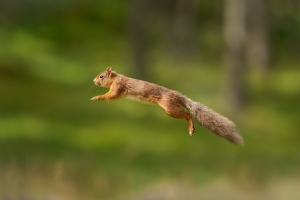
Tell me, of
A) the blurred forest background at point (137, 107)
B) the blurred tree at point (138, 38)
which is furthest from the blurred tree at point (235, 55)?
the blurred tree at point (138, 38)

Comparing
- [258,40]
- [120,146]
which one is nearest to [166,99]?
[120,146]

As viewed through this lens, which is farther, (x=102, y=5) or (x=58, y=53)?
(x=102, y=5)

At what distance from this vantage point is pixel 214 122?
1.59 meters

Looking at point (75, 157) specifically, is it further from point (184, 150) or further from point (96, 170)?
point (184, 150)

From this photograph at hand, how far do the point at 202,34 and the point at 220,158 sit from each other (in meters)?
7.31

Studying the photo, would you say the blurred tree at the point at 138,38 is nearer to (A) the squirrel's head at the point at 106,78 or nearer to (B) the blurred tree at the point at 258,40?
(B) the blurred tree at the point at 258,40

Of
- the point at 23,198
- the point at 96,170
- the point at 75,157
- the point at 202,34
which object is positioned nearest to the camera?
the point at 23,198

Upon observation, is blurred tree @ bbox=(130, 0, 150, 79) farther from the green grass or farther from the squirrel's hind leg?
the squirrel's hind leg

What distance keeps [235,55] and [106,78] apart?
6.70 m

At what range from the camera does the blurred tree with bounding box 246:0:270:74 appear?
38.4 feet

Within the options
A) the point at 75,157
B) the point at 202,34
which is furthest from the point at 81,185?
the point at 202,34

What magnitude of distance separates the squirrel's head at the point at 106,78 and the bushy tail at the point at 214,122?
23 centimetres

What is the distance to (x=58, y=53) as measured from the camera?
9.53 m

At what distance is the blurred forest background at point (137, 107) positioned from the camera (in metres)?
5.14
